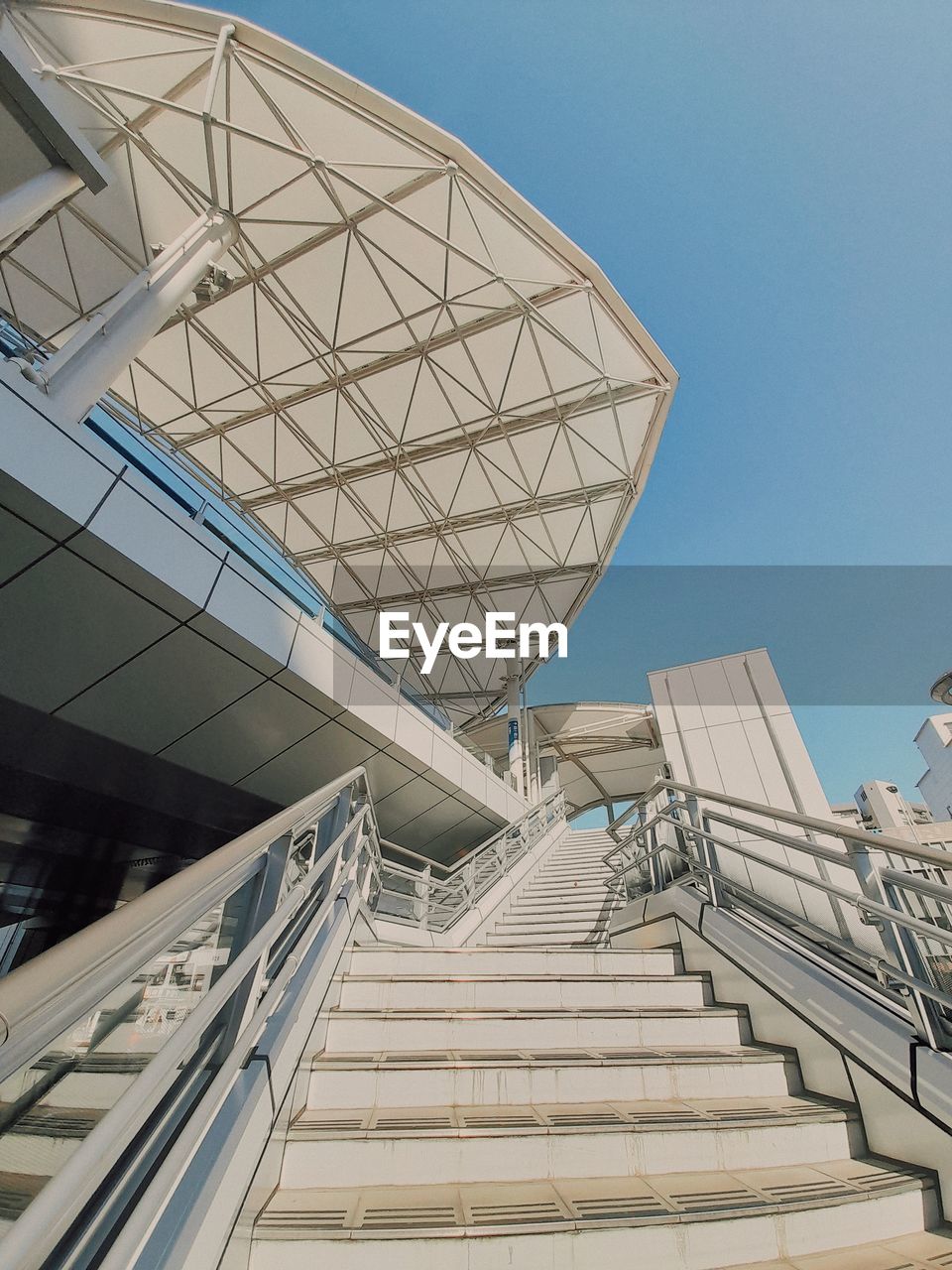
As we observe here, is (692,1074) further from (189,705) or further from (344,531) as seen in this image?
(344,531)

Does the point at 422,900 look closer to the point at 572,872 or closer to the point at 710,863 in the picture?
the point at 572,872

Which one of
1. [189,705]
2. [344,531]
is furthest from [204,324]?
[189,705]

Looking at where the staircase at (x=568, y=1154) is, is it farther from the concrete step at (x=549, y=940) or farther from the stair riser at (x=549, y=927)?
the stair riser at (x=549, y=927)

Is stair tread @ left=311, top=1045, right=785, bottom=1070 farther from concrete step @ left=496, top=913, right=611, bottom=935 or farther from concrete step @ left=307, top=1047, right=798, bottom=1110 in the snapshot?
concrete step @ left=496, top=913, right=611, bottom=935

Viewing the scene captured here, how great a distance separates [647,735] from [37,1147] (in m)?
29.2

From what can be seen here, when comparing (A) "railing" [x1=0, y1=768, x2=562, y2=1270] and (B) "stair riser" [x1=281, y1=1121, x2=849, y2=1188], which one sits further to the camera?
(B) "stair riser" [x1=281, y1=1121, x2=849, y2=1188]

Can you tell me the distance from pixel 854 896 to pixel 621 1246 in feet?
6.13

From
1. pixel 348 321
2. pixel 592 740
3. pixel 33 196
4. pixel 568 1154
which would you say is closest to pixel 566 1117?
pixel 568 1154

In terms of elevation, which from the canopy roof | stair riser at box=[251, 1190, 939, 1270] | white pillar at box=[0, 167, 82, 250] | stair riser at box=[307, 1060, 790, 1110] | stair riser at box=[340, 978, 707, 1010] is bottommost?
stair riser at box=[251, 1190, 939, 1270]

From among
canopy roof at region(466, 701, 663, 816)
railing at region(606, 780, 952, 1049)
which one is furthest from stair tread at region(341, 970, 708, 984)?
canopy roof at region(466, 701, 663, 816)

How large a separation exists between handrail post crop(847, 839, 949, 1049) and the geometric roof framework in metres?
12.4

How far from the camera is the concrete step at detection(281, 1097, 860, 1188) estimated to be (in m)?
2.08

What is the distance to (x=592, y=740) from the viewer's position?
29719 millimetres

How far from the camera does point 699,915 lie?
13.6ft
